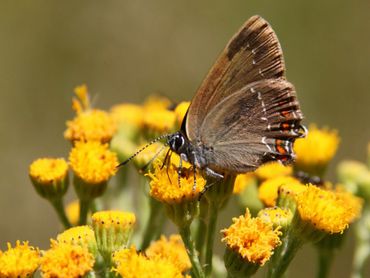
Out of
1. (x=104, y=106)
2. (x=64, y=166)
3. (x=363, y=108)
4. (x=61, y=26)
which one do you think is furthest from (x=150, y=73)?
(x=64, y=166)

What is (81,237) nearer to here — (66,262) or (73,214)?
(66,262)

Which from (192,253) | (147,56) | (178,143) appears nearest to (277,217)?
(192,253)

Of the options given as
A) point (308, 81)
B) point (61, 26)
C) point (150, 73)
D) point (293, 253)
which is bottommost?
point (293, 253)

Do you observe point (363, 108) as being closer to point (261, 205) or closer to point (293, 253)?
point (261, 205)

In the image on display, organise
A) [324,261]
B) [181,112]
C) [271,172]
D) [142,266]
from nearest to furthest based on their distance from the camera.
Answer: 1. [142,266]
2. [324,261]
3. [181,112]
4. [271,172]

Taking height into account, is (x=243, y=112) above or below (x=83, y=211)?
above

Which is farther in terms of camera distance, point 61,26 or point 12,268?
point 61,26
